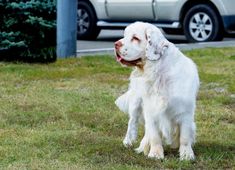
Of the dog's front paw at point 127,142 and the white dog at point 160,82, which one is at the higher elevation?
the white dog at point 160,82

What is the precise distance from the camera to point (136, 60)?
530 centimetres

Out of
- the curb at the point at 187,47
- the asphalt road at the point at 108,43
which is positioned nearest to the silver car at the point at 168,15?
the asphalt road at the point at 108,43

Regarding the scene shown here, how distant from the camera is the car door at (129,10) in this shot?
1436 cm

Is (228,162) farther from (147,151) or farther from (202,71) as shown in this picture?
(202,71)

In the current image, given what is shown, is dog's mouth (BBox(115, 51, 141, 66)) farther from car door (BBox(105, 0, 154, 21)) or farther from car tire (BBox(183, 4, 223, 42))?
car door (BBox(105, 0, 154, 21))

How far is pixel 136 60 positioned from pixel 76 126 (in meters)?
1.58

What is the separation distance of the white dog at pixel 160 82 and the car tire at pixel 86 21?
9748 millimetres

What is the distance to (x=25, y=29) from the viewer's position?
10.8 meters

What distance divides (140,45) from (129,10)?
9381 millimetres

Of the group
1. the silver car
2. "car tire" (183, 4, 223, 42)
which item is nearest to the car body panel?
the silver car

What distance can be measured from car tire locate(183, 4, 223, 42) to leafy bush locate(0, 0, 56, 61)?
3802 mm

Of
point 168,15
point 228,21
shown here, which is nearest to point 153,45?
point 228,21

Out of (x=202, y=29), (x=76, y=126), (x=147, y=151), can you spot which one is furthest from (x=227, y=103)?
(x=202, y=29)

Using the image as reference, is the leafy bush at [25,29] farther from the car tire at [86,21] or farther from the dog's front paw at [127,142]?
the dog's front paw at [127,142]
